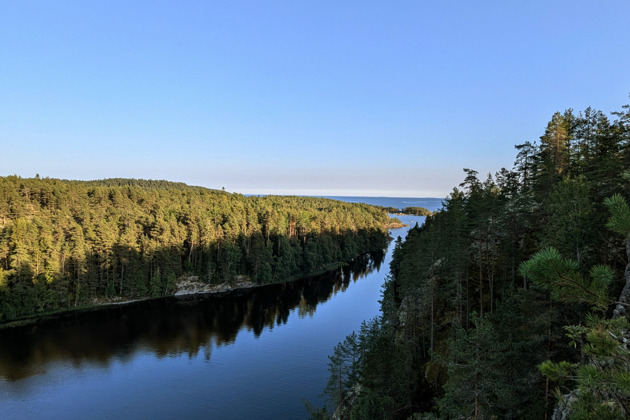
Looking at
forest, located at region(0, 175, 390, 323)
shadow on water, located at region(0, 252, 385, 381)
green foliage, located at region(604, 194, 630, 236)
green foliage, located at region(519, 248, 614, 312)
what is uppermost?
green foliage, located at region(604, 194, 630, 236)

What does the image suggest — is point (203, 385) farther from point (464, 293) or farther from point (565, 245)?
point (565, 245)

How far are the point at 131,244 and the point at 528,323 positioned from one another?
3266 inches

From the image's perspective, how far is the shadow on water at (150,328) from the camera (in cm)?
4778

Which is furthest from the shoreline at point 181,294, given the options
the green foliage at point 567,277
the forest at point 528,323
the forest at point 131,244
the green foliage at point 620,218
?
the green foliage at point 620,218

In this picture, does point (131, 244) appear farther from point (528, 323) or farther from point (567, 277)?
point (567, 277)

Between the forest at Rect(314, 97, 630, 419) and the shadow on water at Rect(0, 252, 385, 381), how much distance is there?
2937 centimetres

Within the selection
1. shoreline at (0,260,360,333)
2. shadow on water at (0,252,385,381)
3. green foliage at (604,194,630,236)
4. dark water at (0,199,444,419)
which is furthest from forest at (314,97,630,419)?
shoreline at (0,260,360,333)

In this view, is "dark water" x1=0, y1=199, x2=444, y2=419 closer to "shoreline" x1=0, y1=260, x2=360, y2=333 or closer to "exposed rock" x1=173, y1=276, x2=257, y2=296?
"shoreline" x1=0, y1=260, x2=360, y2=333

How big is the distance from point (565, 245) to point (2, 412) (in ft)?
165

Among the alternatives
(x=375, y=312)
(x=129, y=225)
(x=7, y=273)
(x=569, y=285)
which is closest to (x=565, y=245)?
(x=569, y=285)

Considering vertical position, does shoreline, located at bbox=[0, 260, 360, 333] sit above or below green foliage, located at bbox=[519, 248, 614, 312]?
below

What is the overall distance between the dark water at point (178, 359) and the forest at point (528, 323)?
454 inches

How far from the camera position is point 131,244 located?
81.6 metres

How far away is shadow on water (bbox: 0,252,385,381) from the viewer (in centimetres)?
4778
